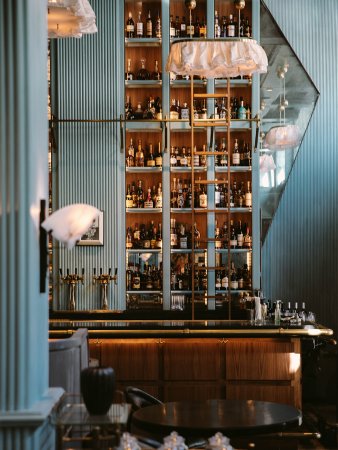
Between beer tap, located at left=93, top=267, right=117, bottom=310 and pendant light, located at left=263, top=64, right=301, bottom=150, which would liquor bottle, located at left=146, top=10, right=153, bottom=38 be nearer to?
pendant light, located at left=263, top=64, right=301, bottom=150

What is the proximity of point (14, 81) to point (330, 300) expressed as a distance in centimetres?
700

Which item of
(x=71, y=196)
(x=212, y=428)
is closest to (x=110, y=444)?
(x=212, y=428)

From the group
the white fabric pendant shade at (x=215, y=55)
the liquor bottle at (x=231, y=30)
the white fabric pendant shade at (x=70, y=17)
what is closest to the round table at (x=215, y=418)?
the white fabric pendant shade at (x=70, y=17)

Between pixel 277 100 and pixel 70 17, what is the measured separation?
414cm

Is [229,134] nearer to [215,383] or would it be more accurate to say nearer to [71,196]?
[71,196]

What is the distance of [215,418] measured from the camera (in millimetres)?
5348

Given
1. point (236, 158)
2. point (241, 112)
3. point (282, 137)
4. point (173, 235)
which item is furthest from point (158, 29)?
point (173, 235)

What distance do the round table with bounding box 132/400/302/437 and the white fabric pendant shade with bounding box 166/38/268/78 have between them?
3.40m

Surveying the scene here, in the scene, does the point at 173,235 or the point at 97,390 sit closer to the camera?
the point at 97,390

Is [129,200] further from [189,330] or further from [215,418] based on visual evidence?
[215,418]

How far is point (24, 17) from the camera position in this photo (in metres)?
4.29

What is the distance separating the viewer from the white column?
13.8 feet

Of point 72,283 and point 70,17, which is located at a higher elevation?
point 70,17

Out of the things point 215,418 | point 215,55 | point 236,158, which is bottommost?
point 215,418
